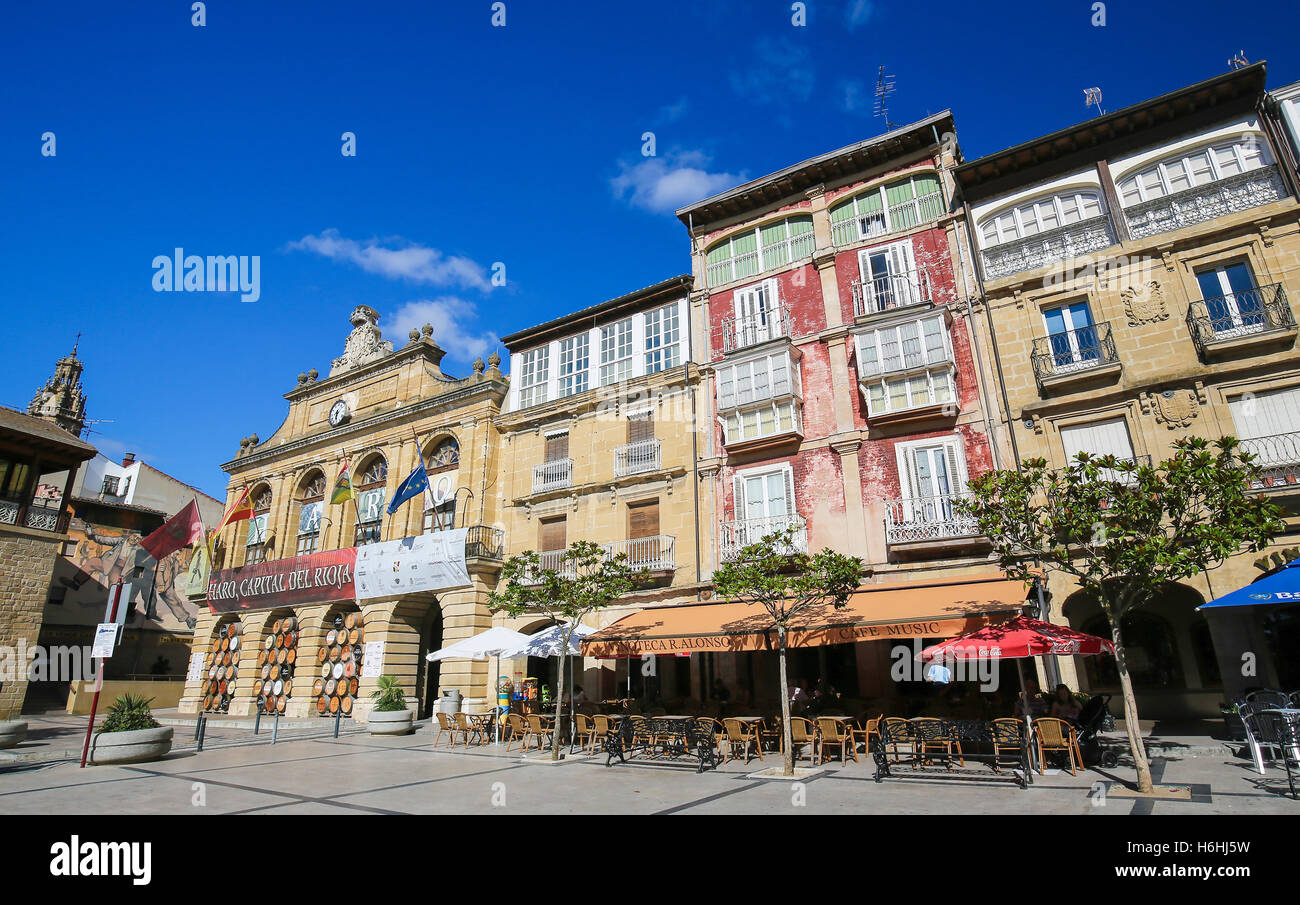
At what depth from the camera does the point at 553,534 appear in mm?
22703

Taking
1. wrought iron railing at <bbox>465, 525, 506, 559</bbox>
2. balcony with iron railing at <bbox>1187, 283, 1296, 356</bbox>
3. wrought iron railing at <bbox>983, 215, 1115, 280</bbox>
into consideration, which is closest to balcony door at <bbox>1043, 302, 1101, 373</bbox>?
wrought iron railing at <bbox>983, 215, 1115, 280</bbox>

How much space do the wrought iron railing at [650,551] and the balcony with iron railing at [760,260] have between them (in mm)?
8527

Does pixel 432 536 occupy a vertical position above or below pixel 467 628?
above

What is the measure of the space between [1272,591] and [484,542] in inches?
778

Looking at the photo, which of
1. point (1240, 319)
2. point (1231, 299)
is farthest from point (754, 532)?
point (1231, 299)

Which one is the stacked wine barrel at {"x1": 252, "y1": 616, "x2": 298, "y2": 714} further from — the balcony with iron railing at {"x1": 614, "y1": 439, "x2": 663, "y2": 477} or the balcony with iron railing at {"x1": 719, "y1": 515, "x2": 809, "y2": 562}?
the balcony with iron railing at {"x1": 719, "y1": 515, "x2": 809, "y2": 562}

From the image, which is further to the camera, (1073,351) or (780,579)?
(1073,351)

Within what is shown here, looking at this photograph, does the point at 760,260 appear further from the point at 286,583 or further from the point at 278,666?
the point at 278,666

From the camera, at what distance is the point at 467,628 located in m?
22.3

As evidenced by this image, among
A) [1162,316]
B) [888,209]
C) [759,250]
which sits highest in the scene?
[759,250]

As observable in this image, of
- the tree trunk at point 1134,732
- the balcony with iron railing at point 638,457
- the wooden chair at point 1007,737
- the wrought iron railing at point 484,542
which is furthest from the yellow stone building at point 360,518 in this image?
the tree trunk at point 1134,732
